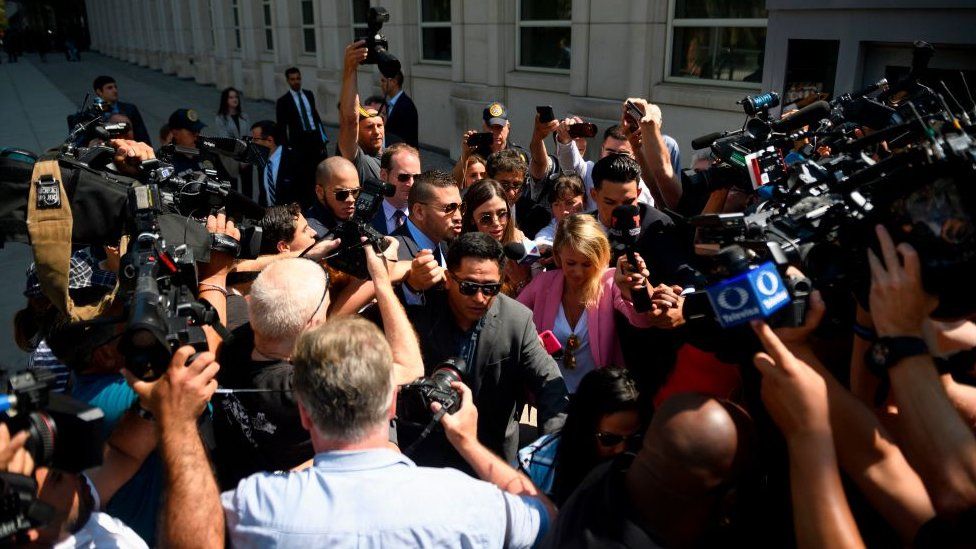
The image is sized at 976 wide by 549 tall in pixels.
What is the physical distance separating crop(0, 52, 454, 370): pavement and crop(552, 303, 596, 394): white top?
2505mm

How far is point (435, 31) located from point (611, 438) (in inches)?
452

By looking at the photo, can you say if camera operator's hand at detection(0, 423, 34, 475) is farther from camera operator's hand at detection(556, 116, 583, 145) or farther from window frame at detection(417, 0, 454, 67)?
window frame at detection(417, 0, 454, 67)

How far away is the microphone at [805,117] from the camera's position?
3.05 m

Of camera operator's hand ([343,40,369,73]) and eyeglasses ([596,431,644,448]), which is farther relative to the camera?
camera operator's hand ([343,40,369,73])

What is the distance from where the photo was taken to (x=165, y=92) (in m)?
24.5

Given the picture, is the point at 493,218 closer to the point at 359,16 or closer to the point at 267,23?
the point at 359,16

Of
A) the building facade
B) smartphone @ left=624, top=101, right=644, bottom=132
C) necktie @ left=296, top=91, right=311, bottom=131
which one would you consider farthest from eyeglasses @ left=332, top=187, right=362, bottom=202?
necktie @ left=296, top=91, right=311, bottom=131

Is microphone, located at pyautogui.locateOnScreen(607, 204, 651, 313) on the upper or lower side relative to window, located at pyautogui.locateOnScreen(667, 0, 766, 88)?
lower

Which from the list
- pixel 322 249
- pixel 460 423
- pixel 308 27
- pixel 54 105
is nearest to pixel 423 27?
pixel 308 27

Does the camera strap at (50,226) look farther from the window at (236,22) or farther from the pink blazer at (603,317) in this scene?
the window at (236,22)

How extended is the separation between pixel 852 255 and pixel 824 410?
0.43 m

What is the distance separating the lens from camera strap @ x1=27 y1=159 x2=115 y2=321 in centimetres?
246

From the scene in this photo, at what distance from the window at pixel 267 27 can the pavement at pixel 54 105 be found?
5.37 feet

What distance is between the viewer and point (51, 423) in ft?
5.04
